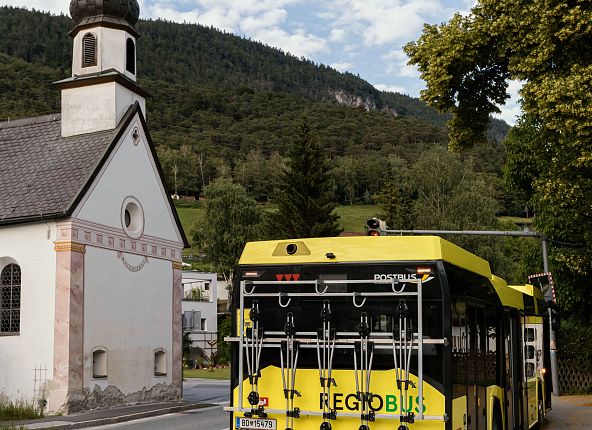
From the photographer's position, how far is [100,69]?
2592 centimetres

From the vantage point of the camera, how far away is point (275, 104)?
167625 millimetres

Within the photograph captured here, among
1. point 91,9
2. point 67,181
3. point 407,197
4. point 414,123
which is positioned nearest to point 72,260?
point 67,181

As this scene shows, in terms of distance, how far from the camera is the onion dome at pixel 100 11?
26188 mm

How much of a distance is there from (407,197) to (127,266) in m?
58.2

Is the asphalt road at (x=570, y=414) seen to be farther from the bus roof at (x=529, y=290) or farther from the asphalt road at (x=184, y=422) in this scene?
the asphalt road at (x=184, y=422)

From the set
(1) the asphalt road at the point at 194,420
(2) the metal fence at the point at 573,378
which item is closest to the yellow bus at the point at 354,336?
(1) the asphalt road at the point at 194,420

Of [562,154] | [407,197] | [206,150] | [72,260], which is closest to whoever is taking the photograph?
[562,154]

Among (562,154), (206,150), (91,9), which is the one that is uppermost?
(206,150)

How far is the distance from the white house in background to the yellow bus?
47.7 m

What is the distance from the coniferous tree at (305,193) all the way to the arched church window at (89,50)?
26841 mm

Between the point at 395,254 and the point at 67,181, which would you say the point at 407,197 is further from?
the point at 395,254

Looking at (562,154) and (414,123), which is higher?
(414,123)

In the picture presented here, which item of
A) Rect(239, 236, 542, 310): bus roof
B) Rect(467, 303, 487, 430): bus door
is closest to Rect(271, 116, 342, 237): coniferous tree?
Rect(467, 303, 487, 430): bus door

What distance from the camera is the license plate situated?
9.16m
